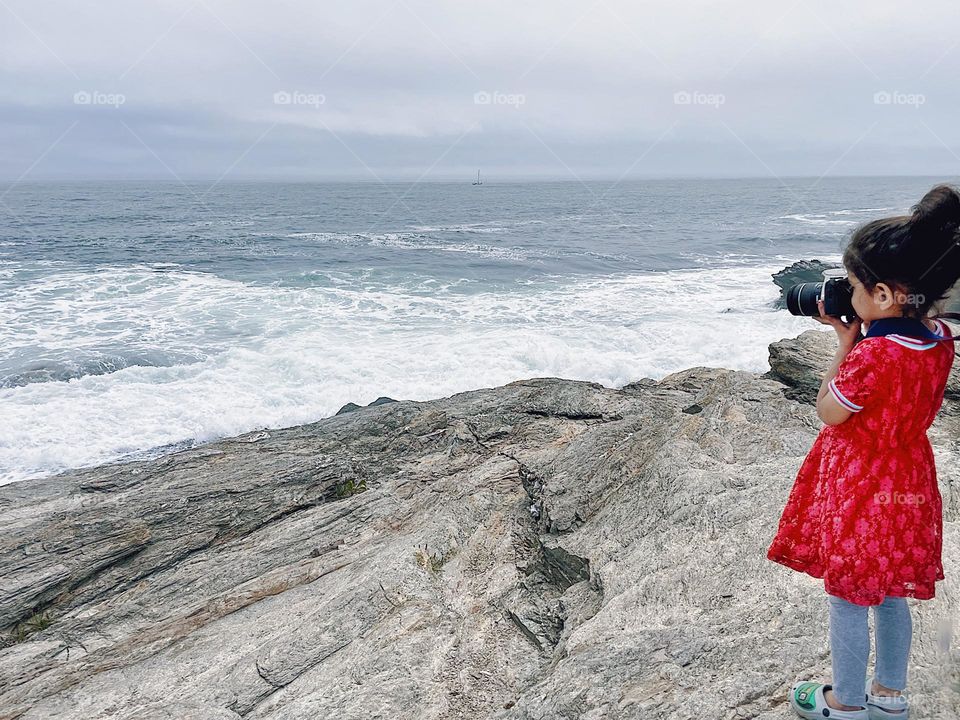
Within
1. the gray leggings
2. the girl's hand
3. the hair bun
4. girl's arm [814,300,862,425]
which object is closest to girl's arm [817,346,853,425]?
girl's arm [814,300,862,425]

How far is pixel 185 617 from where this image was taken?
19.4 ft

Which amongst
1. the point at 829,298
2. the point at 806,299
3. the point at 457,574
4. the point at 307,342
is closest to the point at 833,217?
the point at 307,342

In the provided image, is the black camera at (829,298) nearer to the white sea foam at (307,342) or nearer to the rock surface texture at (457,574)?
the rock surface texture at (457,574)

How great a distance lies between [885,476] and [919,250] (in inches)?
36.0

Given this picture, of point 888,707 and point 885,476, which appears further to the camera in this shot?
point 888,707

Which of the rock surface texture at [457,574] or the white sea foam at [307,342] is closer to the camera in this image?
the rock surface texture at [457,574]

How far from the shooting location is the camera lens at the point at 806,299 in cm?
315

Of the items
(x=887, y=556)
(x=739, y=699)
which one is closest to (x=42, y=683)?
(x=739, y=699)

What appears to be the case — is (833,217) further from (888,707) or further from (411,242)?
(888,707)

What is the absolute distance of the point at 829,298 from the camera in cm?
303

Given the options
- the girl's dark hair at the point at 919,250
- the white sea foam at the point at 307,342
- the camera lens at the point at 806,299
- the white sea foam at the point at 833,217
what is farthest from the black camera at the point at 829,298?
the white sea foam at the point at 833,217

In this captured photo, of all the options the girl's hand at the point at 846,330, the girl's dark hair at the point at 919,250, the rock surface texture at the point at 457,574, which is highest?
the girl's dark hair at the point at 919,250

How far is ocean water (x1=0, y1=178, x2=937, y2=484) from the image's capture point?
1463cm

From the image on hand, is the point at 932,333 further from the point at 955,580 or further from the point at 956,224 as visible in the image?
the point at 955,580
